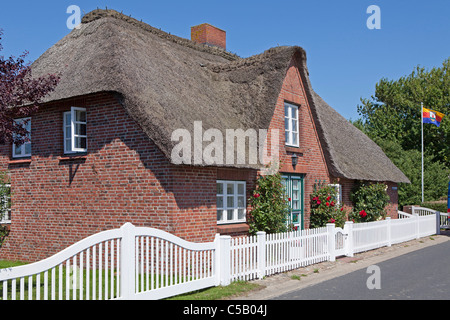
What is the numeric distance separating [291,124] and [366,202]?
5351 mm

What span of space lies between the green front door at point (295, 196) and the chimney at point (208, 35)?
749cm

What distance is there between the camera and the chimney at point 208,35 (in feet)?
64.0

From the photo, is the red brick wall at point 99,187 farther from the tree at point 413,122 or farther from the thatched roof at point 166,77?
the tree at point 413,122

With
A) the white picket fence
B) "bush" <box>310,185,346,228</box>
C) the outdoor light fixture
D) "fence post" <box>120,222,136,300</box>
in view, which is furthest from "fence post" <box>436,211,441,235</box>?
"fence post" <box>120,222,136,300</box>

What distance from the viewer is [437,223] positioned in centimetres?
2258

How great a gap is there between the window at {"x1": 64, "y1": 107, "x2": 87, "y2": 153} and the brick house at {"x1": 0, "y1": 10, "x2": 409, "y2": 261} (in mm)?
27

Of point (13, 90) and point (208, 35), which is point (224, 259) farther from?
point (208, 35)

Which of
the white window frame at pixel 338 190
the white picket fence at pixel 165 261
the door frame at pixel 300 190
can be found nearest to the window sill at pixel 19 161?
A: the white picket fence at pixel 165 261

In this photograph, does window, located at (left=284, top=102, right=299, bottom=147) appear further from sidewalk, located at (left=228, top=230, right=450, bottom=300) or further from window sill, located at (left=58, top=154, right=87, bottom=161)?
window sill, located at (left=58, top=154, right=87, bottom=161)

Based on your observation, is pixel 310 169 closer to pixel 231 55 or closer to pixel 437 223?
pixel 231 55

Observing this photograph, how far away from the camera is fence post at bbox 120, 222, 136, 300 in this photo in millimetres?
7332

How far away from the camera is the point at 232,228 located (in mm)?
12133

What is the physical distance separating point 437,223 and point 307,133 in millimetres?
10735

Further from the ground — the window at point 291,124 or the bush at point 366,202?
the window at point 291,124
